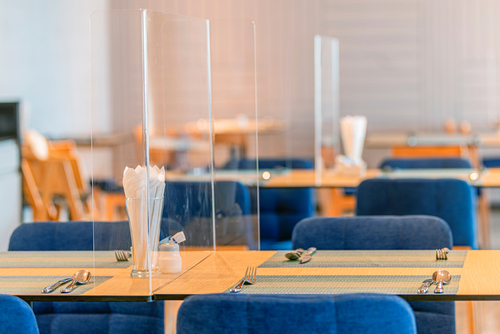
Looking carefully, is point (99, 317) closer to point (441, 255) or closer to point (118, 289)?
point (118, 289)

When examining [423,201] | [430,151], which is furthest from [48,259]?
[430,151]

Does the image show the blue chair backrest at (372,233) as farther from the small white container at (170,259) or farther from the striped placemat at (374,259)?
the small white container at (170,259)

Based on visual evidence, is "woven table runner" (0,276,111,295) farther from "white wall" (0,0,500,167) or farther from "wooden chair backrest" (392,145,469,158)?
"white wall" (0,0,500,167)

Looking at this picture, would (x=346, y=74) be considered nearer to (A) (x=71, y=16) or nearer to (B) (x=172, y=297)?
(A) (x=71, y=16)

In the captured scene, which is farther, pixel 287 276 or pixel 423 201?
pixel 423 201

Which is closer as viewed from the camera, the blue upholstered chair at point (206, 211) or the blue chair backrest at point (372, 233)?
the blue upholstered chair at point (206, 211)

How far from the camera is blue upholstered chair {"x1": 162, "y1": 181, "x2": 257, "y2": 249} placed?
151cm

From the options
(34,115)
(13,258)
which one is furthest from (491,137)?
(13,258)

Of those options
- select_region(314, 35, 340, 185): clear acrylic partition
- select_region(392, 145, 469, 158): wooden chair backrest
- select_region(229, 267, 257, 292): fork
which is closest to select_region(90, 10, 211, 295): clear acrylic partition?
select_region(229, 267, 257, 292): fork

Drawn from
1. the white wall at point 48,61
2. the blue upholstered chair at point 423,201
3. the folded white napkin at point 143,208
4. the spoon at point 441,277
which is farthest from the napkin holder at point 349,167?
the white wall at point 48,61

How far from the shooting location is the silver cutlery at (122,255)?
142cm

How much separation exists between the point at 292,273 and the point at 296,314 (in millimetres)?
528

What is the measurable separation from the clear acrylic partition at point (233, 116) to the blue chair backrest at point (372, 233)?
16 cm

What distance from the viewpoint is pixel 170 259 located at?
1471 millimetres
